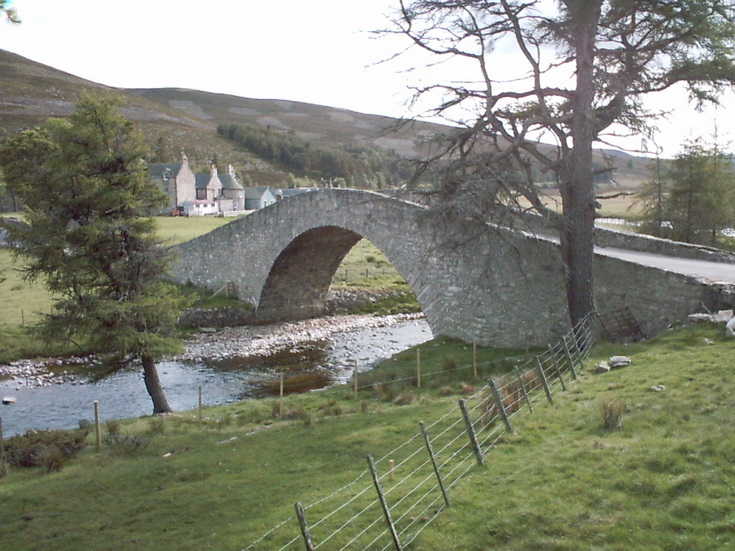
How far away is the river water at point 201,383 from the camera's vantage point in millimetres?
16469

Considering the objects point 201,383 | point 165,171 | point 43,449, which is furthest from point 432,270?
point 165,171

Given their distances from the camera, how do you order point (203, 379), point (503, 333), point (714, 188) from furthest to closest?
point (714, 188), point (203, 379), point (503, 333)

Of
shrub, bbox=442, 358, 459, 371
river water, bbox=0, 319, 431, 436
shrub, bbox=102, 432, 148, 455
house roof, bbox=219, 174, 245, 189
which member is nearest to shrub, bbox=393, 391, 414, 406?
shrub, bbox=442, 358, 459, 371

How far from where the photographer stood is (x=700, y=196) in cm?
2948

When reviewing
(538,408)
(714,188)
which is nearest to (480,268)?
(538,408)

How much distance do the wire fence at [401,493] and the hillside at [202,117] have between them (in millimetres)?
64965

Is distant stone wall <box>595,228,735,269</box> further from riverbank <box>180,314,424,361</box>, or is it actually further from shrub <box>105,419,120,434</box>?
shrub <box>105,419,120,434</box>

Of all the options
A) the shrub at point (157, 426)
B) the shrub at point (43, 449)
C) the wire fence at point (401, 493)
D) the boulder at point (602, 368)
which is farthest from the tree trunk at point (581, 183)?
the shrub at point (43, 449)

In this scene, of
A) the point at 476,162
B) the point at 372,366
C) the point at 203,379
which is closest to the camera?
the point at 476,162

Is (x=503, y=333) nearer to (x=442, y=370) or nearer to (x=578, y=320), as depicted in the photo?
(x=442, y=370)

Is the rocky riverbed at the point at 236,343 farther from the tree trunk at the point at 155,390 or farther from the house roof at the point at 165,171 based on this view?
the house roof at the point at 165,171

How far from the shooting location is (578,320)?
13.2m

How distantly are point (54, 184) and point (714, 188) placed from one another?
1079 inches

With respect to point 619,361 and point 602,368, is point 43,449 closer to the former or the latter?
point 602,368
